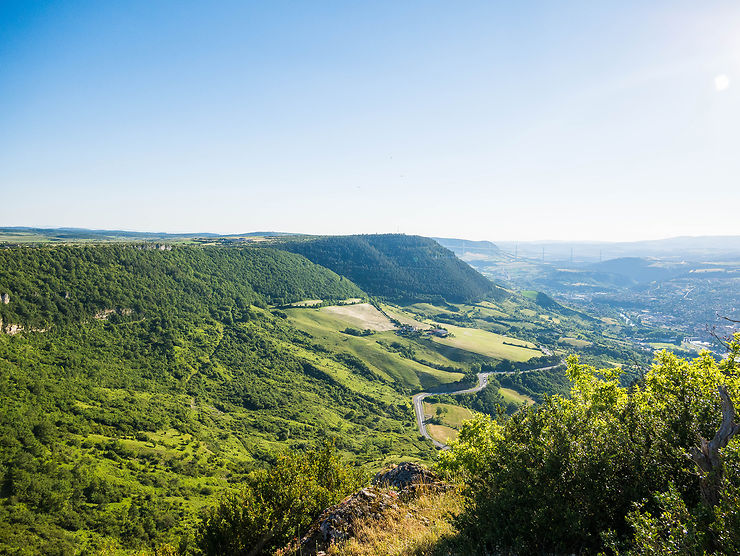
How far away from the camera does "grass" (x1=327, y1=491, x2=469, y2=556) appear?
1562 cm

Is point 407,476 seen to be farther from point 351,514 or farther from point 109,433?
point 109,433

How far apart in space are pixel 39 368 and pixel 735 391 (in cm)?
21926

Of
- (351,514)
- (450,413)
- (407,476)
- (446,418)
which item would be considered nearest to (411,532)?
(351,514)

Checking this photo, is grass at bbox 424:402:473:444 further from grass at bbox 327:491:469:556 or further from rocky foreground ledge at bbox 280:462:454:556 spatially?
grass at bbox 327:491:469:556

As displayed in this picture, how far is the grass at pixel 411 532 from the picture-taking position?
15.6 m

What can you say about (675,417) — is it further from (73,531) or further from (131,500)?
(131,500)

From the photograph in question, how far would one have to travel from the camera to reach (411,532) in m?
17.3

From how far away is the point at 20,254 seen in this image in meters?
199

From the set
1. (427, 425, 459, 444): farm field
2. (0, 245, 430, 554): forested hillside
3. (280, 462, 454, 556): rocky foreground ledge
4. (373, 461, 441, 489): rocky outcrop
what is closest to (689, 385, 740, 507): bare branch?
(280, 462, 454, 556): rocky foreground ledge

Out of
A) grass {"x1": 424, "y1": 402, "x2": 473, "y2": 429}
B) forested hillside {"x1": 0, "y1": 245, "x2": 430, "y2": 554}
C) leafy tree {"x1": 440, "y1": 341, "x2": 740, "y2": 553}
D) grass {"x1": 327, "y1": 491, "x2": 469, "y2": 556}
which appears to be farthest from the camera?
grass {"x1": 424, "y1": 402, "x2": 473, "y2": 429}

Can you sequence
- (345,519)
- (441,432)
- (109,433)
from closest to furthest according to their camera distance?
(345,519)
(109,433)
(441,432)

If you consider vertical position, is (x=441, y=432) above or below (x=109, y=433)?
below

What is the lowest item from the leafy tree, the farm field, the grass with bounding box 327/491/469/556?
the farm field

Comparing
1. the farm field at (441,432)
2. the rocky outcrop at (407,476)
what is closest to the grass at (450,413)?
the farm field at (441,432)
